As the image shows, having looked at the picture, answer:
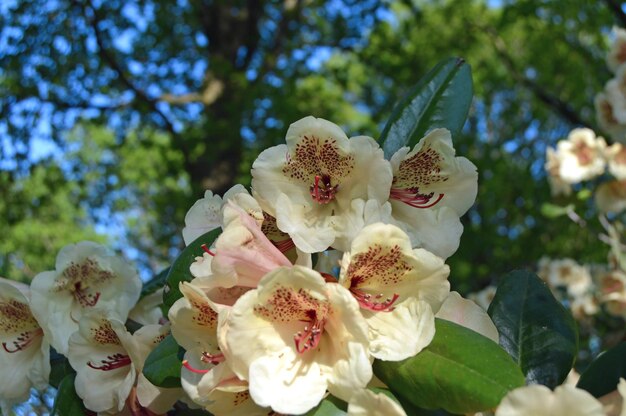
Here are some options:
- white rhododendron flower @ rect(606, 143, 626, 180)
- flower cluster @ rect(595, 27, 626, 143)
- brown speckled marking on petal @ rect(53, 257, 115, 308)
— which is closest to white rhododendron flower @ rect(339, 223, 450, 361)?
brown speckled marking on petal @ rect(53, 257, 115, 308)

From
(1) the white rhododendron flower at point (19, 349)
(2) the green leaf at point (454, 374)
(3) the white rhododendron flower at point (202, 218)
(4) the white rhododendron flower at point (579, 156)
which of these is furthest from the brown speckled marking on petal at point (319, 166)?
(4) the white rhododendron flower at point (579, 156)

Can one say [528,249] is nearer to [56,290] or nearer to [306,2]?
[306,2]

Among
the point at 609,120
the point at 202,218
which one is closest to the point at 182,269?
the point at 202,218

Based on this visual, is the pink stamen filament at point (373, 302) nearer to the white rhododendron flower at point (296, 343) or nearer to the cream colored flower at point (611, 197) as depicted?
the white rhododendron flower at point (296, 343)

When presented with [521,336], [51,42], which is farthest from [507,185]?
[521,336]

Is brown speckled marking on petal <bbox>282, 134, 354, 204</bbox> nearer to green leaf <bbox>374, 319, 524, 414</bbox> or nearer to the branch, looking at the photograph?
green leaf <bbox>374, 319, 524, 414</bbox>

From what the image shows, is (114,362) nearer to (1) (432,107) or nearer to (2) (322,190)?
(2) (322,190)

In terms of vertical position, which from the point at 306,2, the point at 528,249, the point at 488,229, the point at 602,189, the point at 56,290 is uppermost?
the point at 56,290

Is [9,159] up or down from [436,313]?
down
